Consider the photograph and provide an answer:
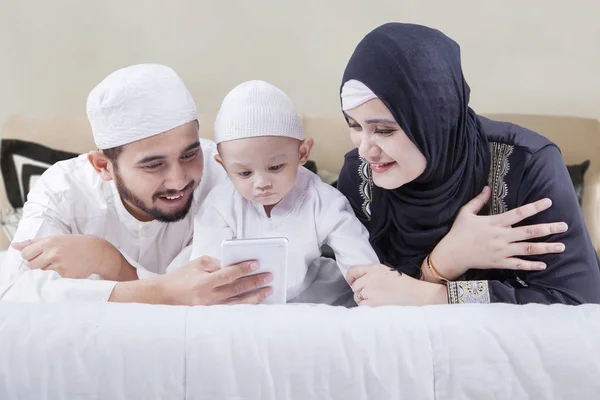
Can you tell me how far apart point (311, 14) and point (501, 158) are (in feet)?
3.01

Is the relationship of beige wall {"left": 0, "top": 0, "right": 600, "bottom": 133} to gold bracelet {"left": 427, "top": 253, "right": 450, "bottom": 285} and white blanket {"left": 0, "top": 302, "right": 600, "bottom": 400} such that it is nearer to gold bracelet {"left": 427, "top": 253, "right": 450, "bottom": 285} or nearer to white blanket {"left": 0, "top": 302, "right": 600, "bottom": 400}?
gold bracelet {"left": 427, "top": 253, "right": 450, "bottom": 285}

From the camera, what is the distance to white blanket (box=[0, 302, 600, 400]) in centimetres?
106

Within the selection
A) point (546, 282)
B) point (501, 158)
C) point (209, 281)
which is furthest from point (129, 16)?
point (546, 282)

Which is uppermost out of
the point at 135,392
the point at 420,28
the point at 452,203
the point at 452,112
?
the point at 420,28

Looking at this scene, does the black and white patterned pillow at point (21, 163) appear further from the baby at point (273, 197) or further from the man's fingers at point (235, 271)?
the man's fingers at point (235, 271)

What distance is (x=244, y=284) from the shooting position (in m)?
1.29

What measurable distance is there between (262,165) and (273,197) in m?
0.07

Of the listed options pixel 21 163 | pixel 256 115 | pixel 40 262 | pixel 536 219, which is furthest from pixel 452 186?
pixel 21 163

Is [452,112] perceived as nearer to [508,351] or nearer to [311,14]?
[508,351]

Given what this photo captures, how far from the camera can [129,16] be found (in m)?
2.10

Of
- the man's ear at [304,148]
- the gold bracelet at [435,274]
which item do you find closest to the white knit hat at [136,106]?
the man's ear at [304,148]

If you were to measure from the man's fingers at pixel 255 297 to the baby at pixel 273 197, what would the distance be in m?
0.10

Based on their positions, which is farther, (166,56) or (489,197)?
(166,56)

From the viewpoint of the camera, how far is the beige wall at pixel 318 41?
2002mm
